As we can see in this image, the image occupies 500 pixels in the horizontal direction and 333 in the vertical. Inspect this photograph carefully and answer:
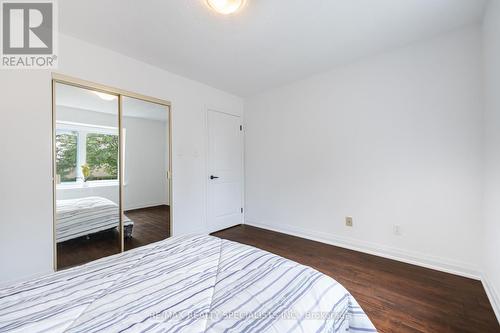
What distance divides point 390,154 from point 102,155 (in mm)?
3376

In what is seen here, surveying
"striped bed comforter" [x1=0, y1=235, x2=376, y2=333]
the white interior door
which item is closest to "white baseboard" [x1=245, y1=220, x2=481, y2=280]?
the white interior door

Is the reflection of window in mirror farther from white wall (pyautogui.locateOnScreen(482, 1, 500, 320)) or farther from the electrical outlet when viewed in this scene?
white wall (pyautogui.locateOnScreen(482, 1, 500, 320))

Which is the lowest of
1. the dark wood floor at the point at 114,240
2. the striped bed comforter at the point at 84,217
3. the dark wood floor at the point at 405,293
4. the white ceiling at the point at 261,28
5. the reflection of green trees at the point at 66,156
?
the dark wood floor at the point at 405,293

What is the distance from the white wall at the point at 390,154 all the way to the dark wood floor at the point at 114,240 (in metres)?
1.79

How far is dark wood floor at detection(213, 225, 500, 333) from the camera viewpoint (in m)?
1.51

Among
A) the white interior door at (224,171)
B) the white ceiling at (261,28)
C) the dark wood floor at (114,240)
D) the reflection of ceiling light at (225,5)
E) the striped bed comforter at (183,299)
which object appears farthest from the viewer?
the white interior door at (224,171)

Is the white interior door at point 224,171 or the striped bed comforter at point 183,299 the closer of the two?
the striped bed comforter at point 183,299

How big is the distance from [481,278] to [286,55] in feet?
9.89

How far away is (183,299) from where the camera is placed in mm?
854

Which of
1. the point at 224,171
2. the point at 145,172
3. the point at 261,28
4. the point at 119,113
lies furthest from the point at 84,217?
the point at 261,28

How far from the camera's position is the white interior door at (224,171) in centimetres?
354

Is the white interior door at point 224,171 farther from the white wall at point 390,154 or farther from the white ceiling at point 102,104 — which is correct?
the white ceiling at point 102,104

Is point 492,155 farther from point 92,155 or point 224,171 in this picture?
point 92,155

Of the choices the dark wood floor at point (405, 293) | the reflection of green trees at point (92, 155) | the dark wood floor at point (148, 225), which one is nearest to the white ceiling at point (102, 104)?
the reflection of green trees at point (92, 155)
